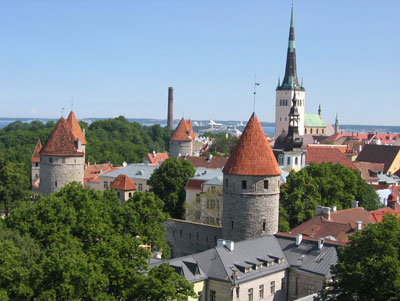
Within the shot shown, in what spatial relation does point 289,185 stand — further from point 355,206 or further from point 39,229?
point 39,229

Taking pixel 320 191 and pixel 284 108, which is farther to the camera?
pixel 284 108

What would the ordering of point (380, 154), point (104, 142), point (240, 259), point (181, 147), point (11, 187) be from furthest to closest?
point (104, 142) < point (181, 147) < point (380, 154) < point (11, 187) < point (240, 259)

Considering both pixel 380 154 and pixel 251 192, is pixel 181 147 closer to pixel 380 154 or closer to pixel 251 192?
pixel 380 154

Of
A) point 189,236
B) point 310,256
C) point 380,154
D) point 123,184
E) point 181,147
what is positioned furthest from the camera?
point 181,147

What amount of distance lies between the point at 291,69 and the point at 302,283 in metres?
85.3

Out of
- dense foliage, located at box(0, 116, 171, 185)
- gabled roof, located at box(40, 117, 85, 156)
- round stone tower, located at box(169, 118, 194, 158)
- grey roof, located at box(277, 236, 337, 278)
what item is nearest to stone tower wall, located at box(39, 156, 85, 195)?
gabled roof, located at box(40, 117, 85, 156)

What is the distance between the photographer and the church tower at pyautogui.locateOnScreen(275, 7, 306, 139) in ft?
364

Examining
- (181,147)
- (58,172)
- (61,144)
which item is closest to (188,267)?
(58,172)

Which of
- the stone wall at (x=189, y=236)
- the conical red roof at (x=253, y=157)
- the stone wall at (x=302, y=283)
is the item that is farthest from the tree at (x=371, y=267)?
the stone wall at (x=189, y=236)

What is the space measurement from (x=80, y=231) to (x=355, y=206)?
19.5 meters

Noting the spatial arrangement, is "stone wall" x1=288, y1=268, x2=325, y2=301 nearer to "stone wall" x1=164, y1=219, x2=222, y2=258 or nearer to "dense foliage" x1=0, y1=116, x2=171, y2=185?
"stone wall" x1=164, y1=219, x2=222, y2=258

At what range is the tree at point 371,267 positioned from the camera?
2311cm

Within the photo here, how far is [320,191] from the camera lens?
45.4 m

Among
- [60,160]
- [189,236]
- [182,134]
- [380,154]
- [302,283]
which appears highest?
[182,134]
